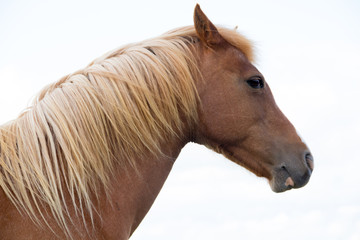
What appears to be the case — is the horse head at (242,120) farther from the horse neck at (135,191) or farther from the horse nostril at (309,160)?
the horse neck at (135,191)

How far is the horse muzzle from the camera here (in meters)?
3.71

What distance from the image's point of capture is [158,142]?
10.9 feet

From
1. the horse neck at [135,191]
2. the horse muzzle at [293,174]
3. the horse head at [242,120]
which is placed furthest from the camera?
the horse muzzle at [293,174]

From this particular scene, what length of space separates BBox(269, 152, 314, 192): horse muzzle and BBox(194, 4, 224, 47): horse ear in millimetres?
1302

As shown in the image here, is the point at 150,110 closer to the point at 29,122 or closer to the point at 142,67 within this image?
the point at 142,67

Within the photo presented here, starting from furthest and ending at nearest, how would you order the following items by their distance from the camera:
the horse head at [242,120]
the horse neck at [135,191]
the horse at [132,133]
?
the horse head at [242,120] < the horse neck at [135,191] < the horse at [132,133]

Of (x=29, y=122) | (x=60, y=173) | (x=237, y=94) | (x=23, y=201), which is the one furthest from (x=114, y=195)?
(x=237, y=94)

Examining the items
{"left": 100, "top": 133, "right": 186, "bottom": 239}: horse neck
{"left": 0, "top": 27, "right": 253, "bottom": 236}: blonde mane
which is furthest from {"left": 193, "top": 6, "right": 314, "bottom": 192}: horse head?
{"left": 100, "top": 133, "right": 186, "bottom": 239}: horse neck

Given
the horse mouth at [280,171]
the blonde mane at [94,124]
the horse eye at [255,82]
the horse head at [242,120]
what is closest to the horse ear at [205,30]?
the horse head at [242,120]

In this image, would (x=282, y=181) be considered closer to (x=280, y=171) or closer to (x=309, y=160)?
(x=280, y=171)

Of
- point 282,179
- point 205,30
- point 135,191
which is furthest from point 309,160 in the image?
point 135,191

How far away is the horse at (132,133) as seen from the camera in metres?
2.84

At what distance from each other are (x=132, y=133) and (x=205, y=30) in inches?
48.4

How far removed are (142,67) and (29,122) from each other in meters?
0.99
